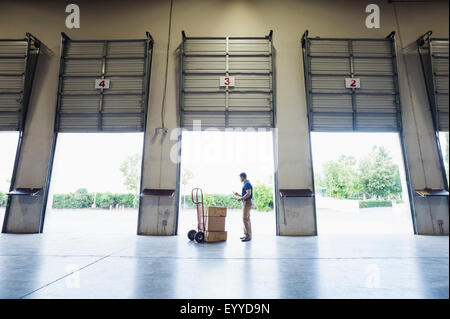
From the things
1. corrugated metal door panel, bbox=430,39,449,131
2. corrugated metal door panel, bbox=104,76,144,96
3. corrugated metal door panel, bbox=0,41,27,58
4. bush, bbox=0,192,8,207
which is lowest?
bush, bbox=0,192,8,207

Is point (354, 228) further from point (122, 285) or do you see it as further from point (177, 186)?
point (122, 285)

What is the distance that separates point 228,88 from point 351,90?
13.4 feet

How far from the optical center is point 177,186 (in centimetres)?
782

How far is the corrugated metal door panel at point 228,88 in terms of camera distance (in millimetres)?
8203

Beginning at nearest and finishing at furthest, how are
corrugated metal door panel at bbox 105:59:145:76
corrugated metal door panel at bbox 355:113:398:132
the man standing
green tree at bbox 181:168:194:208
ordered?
the man standing < green tree at bbox 181:168:194:208 < corrugated metal door panel at bbox 355:113:398:132 < corrugated metal door panel at bbox 105:59:145:76

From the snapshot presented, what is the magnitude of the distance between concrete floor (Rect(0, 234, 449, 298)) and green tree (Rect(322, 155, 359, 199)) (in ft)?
8.95

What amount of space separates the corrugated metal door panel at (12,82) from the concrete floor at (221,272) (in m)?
4.97

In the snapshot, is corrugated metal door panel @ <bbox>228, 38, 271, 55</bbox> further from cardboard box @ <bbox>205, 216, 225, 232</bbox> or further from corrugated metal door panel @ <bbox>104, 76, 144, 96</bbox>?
cardboard box @ <bbox>205, 216, 225, 232</bbox>

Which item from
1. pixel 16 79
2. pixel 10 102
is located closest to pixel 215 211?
pixel 10 102

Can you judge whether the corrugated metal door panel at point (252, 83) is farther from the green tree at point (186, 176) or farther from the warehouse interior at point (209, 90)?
the green tree at point (186, 176)

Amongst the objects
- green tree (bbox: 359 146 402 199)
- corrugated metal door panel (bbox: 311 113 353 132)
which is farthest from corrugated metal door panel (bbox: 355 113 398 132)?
green tree (bbox: 359 146 402 199)

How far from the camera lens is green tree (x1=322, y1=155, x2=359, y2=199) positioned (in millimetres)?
7734

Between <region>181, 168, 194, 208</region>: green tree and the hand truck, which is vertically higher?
<region>181, 168, 194, 208</region>: green tree

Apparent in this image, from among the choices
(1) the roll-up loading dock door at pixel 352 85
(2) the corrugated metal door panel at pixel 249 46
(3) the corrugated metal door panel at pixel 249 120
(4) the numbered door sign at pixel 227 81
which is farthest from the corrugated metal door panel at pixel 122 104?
(1) the roll-up loading dock door at pixel 352 85
